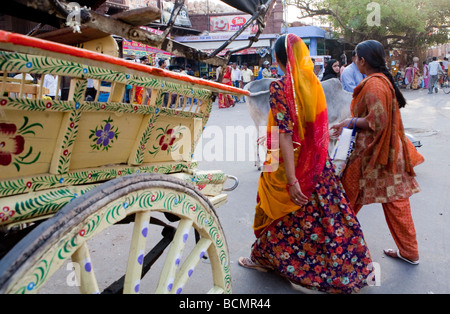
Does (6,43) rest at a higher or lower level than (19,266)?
higher

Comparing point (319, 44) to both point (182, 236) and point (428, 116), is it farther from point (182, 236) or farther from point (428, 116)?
point (182, 236)

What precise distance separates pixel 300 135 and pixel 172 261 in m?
1.14

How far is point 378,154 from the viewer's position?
8.45 feet

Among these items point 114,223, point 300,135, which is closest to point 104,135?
point 114,223

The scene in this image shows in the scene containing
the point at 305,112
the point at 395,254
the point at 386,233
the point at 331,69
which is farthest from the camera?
the point at 331,69

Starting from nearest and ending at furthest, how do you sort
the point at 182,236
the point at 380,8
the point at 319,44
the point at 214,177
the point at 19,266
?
the point at 19,266 < the point at 182,236 < the point at 214,177 < the point at 380,8 < the point at 319,44

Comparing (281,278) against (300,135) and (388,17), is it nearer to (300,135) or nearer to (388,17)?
(300,135)

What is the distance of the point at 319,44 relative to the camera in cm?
2600

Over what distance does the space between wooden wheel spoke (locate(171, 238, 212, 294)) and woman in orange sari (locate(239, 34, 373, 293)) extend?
0.83 m

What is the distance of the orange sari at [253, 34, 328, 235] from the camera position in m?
2.17

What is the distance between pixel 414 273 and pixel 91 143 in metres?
2.32
